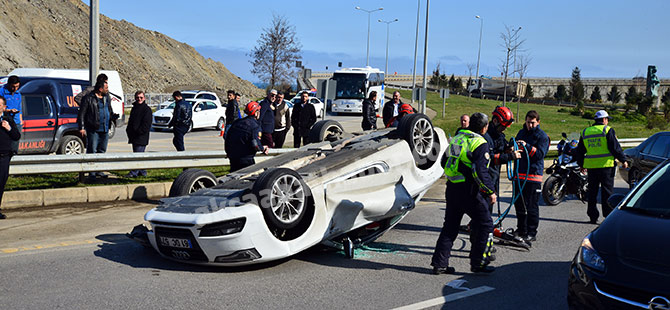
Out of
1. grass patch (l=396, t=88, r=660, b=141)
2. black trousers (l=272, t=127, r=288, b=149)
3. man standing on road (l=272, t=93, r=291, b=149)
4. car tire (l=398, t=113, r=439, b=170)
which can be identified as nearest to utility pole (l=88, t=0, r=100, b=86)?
man standing on road (l=272, t=93, r=291, b=149)

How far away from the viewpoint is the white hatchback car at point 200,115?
A: 27797 millimetres

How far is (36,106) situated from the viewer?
1370 centimetres

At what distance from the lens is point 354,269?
704 centimetres

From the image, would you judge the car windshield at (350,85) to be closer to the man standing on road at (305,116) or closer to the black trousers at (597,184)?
the man standing on road at (305,116)

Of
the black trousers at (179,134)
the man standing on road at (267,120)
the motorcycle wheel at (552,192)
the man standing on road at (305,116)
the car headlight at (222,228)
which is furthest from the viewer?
the man standing on road at (305,116)

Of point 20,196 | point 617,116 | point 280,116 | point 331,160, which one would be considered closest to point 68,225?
point 20,196

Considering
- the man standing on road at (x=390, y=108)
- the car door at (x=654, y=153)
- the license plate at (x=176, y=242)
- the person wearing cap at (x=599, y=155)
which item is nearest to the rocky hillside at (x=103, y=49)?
the man standing on road at (x=390, y=108)

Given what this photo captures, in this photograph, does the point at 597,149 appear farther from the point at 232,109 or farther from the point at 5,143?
the point at 5,143

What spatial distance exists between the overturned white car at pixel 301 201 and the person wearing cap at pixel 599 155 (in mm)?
2483

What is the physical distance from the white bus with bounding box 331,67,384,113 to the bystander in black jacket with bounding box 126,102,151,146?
26.8 metres

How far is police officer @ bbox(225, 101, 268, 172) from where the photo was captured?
30.2ft

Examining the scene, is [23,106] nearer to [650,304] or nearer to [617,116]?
[650,304]

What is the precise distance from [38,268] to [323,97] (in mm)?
10647

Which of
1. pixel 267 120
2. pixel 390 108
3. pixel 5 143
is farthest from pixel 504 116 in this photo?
pixel 5 143
